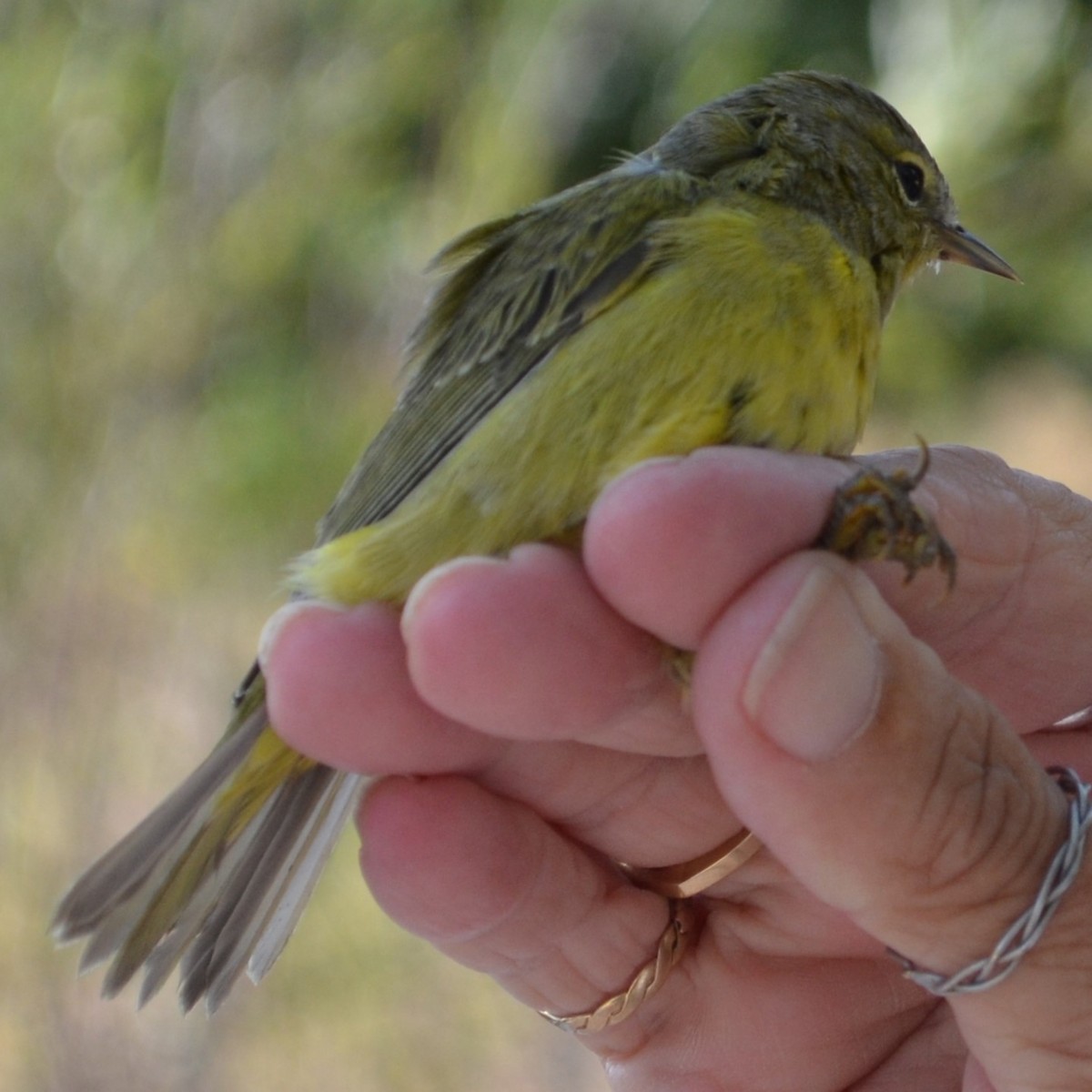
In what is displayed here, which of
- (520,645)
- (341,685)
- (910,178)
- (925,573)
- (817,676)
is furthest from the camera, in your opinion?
(910,178)

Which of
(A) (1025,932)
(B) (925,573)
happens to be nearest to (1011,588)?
(B) (925,573)

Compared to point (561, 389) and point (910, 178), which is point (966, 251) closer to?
point (910, 178)

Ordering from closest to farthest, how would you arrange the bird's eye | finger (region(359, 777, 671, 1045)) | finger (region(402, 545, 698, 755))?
finger (region(402, 545, 698, 755)) → finger (region(359, 777, 671, 1045)) → the bird's eye

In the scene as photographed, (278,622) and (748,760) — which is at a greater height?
(278,622)

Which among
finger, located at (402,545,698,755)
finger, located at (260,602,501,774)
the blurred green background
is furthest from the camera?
the blurred green background

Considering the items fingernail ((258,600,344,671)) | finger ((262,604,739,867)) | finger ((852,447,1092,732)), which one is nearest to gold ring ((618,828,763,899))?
finger ((262,604,739,867))

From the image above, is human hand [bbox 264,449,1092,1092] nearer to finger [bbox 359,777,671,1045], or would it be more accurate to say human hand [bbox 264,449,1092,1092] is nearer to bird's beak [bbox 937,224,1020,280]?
finger [bbox 359,777,671,1045]
